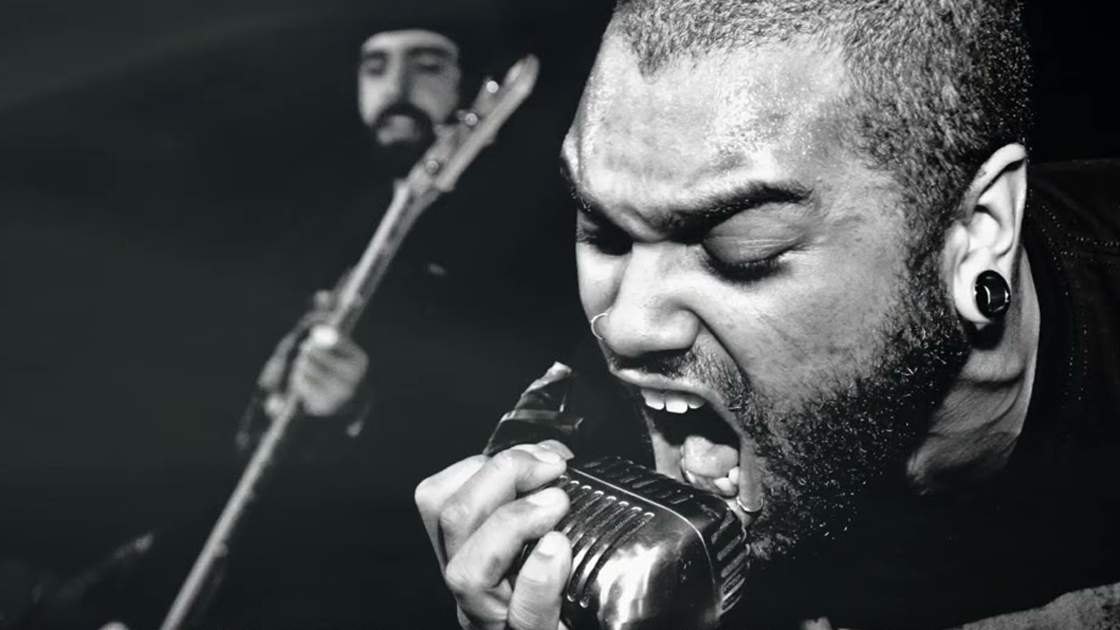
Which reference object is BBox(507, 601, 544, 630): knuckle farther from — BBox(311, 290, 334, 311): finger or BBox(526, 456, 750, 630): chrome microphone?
BBox(311, 290, 334, 311): finger

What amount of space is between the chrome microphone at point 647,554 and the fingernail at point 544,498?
0.02 metres

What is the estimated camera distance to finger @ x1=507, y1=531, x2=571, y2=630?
0.79 m

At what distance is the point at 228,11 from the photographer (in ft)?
4.12

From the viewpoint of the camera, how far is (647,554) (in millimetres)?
765

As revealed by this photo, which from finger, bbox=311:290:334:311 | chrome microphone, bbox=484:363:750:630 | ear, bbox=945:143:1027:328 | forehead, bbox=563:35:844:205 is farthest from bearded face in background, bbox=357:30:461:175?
ear, bbox=945:143:1027:328

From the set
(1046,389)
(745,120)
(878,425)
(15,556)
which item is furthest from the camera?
(15,556)

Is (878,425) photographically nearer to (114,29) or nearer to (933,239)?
(933,239)

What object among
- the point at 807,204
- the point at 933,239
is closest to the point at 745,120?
the point at 807,204

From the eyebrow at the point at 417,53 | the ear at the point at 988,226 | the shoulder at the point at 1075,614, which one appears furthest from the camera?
the eyebrow at the point at 417,53

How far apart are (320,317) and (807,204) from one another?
93 cm

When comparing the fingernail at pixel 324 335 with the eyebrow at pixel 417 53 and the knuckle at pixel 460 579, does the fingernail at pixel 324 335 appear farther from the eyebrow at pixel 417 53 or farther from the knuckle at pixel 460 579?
the knuckle at pixel 460 579

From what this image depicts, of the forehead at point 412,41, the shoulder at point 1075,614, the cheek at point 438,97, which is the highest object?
the forehead at point 412,41

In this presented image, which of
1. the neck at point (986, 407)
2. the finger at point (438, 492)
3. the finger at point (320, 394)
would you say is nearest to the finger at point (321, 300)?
the finger at point (320, 394)

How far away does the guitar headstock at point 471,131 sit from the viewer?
1.22 metres
